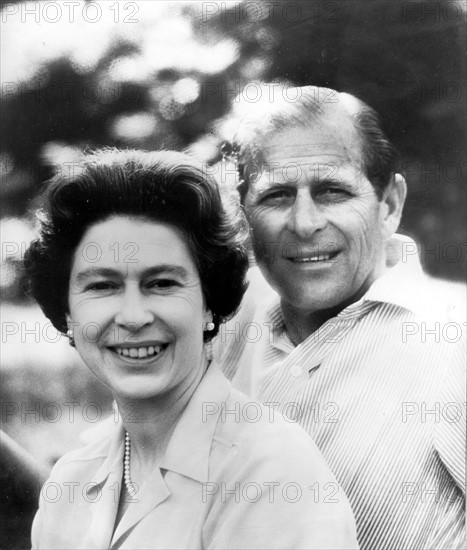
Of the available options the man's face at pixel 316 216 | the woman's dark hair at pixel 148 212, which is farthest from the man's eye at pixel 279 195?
the woman's dark hair at pixel 148 212

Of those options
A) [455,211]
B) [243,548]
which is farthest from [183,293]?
[455,211]

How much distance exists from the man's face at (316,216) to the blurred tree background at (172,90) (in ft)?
0.55

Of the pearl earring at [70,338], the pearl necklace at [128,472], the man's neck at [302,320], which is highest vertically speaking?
the man's neck at [302,320]

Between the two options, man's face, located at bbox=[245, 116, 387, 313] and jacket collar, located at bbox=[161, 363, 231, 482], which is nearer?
jacket collar, located at bbox=[161, 363, 231, 482]

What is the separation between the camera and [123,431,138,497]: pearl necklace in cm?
207

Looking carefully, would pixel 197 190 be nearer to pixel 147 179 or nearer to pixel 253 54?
pixel 147 179

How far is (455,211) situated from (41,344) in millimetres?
1485

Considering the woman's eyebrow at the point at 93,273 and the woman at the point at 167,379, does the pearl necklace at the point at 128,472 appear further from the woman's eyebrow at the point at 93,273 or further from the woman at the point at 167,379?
the woman's eyebrow at the point at 93,273

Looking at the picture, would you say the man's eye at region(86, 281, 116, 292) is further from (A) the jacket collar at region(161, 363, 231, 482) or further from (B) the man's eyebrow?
(A) the jacket collar at region(161, 363, 231, 482)

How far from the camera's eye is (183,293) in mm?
2062

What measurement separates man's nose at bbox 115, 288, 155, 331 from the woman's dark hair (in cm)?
20

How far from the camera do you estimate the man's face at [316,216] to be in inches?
83.6

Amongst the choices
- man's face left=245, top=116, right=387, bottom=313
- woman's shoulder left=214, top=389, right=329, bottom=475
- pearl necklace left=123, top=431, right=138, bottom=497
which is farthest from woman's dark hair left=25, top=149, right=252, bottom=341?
pearl necklace left=123, top=431, right=138, bottom=497

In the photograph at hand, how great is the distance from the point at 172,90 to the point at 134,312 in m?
0.76
